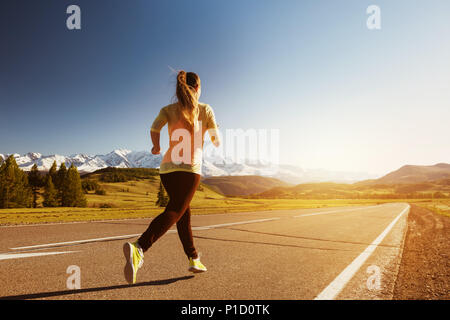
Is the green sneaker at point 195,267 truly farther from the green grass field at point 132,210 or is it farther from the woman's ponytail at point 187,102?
the green grass field at point 132,210

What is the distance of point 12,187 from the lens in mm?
56938

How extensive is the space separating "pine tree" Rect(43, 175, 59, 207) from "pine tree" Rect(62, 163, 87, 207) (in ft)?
8.32

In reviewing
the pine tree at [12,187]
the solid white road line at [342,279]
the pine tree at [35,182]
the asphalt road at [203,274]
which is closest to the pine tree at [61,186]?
the pine tree at [12,187]

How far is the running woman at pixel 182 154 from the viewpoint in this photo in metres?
2.96

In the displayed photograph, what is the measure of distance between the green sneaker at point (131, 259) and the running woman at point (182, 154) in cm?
1

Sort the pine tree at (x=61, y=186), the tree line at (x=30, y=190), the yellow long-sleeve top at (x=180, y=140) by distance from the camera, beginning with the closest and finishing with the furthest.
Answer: the yellow long-sleeve top at (x=180, y=140) < the tree line at (x=30, y=190) < the pine tree at (x=61, y=186)

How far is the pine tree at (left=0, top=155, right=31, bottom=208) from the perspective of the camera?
55188 millimetres

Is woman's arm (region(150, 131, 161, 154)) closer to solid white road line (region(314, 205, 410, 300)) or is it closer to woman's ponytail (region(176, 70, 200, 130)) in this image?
woman's ponytail (region(176, 70, 200, 130))

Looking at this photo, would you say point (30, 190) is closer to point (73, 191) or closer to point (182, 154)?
→ point (73, 191)

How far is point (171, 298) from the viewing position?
96.5 inches

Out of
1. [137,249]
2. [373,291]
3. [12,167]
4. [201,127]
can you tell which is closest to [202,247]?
[137,249]

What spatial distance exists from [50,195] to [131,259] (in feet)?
230

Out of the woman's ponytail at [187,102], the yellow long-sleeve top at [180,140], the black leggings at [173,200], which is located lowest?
the black leggings at [173,200]
